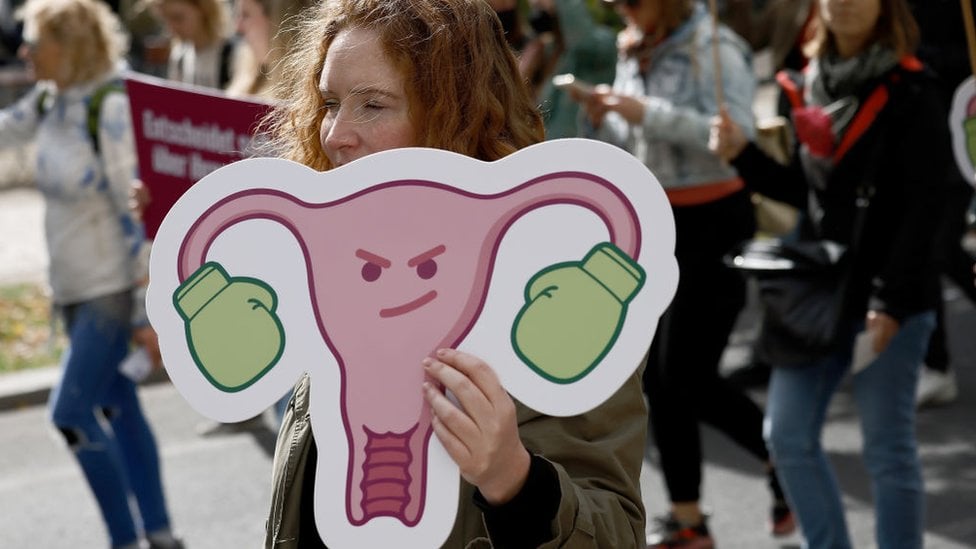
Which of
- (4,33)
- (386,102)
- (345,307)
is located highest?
(386,102)

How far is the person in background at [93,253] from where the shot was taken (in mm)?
4723

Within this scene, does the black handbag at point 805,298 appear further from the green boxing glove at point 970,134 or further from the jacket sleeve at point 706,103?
the jacket sleeve at point 706,103

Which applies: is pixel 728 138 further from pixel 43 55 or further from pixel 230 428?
pixel 230 428

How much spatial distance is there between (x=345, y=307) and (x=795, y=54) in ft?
16.5

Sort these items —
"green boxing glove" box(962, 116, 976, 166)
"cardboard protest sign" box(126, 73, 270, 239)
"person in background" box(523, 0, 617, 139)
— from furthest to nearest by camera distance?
1. "person in background" box(523, 0, 617, 139)
2. "cardboard protest sign" box(126, 73, 270, 239)
3. "green boxing glove" box(962, 116, 976, 166)

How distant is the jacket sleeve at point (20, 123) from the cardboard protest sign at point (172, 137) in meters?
0.46

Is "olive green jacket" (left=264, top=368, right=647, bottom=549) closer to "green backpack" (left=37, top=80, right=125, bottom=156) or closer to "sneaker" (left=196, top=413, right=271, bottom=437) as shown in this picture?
"green backpack" (left=37, top=80, right=125, bottom=156)

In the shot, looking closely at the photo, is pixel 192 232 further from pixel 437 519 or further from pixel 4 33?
pixel 4 33

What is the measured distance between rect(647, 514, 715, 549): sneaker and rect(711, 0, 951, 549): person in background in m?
0.79

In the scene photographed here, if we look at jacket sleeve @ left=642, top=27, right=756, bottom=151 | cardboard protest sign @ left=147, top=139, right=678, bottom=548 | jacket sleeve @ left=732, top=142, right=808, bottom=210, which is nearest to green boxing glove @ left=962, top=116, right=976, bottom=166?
jacket sleeve @ left=732, top=142, right=808, bottom=210

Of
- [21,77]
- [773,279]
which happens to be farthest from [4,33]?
[773,279]

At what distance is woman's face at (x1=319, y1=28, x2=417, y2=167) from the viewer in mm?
1925

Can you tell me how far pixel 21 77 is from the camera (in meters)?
14.7

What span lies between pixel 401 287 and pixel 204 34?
4227mm
